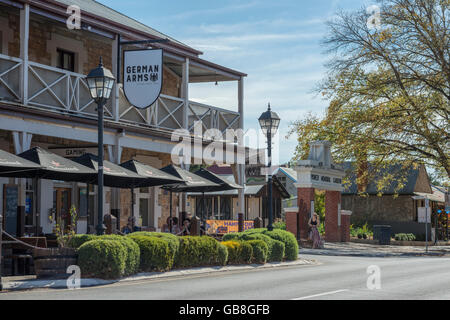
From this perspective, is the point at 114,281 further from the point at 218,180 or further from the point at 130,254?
the point at 218,180

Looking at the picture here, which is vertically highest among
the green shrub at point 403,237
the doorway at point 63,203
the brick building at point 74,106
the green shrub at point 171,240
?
the brick building at point 74,106

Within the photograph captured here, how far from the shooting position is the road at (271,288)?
12.1m

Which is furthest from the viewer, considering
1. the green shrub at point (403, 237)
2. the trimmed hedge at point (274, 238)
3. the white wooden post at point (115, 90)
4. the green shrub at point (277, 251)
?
the green shrub at point (403, 237)

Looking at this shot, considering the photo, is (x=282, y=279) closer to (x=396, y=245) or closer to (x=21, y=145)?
(x=21, y=145)

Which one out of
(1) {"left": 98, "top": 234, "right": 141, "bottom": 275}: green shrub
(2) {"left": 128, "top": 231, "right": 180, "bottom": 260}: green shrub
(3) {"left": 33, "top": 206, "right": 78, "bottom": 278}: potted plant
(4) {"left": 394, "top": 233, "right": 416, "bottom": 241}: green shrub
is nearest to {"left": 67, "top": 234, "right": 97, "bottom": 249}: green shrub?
(1) {"left": 98, "top": 234, "right": 141, "bottom": 275}: green shrub

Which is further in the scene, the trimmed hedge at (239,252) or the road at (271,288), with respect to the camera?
the trimmed hedge at (239,252)

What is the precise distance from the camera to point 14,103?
711 inches

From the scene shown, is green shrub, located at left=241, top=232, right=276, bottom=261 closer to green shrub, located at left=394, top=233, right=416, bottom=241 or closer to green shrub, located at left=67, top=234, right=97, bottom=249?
green shrub, located at left=67, top=234, right=97, bottom=249

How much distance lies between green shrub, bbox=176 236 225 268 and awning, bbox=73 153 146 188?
8.05ft

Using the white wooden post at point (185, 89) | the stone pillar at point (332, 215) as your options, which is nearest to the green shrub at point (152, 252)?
the white wooden post at point (185, 89)

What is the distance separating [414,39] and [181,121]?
15.2 meters

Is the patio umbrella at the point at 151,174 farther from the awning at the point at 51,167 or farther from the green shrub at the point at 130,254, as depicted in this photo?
the green shrub at the point at 130,254

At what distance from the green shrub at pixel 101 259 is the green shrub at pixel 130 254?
18.4 inches
